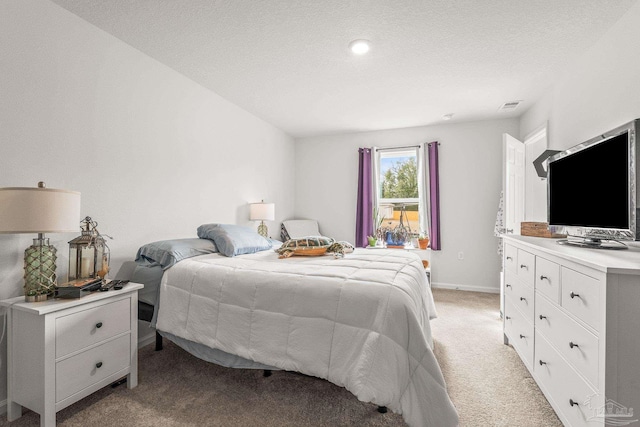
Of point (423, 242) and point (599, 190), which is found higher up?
point (599, 190)

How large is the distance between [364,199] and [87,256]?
12.7 ft

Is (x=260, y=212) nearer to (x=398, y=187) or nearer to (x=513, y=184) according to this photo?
(x=398, y=187)

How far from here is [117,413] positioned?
1714 mm

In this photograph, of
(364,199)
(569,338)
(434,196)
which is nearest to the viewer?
(569,338)

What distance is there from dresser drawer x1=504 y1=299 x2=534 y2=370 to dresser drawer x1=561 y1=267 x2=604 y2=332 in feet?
2.11

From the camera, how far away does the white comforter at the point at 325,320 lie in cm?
143

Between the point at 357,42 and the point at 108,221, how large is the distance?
96.4 inches

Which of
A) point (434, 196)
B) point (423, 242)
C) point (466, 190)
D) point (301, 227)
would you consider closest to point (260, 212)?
point (301, 227)

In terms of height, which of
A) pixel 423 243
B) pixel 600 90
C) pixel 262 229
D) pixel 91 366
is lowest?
pixel 91 366

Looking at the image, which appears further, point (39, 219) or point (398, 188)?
point (398, 188)

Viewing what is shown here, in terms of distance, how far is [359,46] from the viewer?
2428mm

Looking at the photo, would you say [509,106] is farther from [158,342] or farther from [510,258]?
[158,342]

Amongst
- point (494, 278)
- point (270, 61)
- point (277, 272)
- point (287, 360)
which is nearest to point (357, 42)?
point (270, 61)

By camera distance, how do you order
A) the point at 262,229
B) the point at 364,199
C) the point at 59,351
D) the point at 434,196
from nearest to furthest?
the point at 59,351
the point at 262,229
the point at 434,196
the point at 364,199
